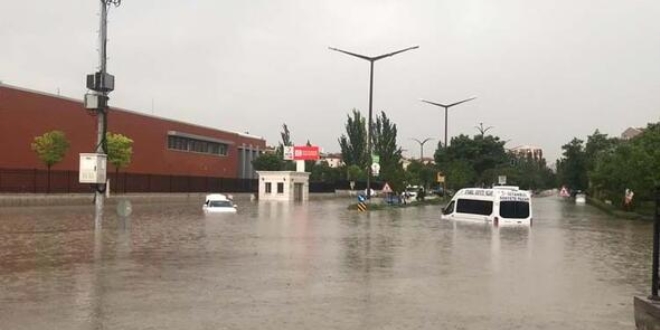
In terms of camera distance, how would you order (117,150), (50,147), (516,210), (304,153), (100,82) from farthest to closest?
(304,153) < (117,150) < (50,147) < (516,210) < (100,82)

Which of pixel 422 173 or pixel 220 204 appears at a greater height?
pixel 422 173

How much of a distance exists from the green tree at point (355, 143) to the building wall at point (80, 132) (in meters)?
28.8

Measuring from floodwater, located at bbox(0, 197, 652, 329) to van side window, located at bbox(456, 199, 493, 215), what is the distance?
10229 millimetres

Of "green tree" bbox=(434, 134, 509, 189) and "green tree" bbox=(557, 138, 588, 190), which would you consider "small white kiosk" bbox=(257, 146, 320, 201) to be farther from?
"green tree" bbox=(557, 138, 588, 190)

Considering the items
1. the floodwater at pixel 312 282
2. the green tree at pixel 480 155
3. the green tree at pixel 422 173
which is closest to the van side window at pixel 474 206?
the floodwater at pixel 312 282

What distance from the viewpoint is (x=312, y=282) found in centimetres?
1269

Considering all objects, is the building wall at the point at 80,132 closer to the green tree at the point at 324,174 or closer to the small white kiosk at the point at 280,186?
the small white kiosk at the point at 280,186

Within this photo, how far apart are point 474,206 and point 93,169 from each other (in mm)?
18832

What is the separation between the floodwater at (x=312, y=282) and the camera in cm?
930

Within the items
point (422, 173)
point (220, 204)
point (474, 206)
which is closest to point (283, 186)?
point (422, 173)

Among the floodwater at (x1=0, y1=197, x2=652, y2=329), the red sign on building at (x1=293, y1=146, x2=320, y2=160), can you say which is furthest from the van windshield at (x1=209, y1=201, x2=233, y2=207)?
the red sign on building at (x1=293, y1=146, x2=320, y2=160)

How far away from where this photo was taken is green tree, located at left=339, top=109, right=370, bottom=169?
385 feet

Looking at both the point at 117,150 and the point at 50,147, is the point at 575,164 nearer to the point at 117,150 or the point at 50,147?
the point at 117,150

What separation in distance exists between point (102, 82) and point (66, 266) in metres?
9.83
